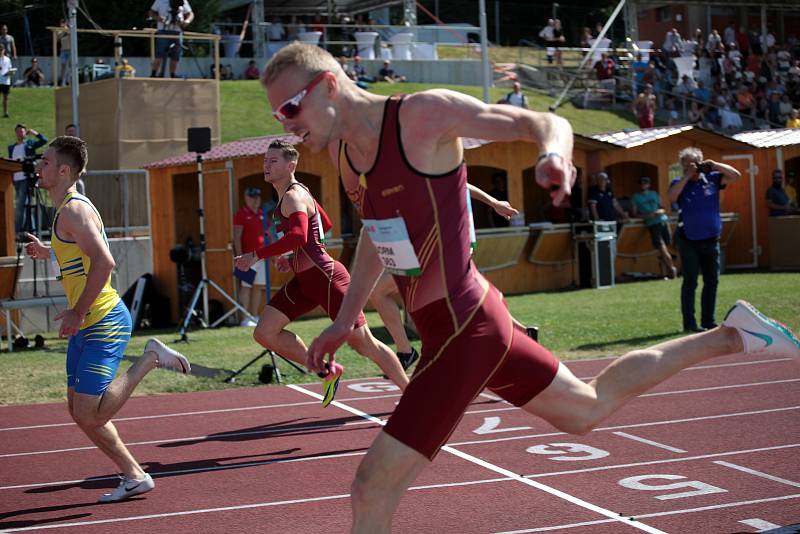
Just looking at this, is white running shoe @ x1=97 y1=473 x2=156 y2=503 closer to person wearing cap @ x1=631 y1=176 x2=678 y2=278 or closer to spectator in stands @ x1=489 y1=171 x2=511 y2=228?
spectator in stands @ x1=489 y1=171 x2=511 y2=228

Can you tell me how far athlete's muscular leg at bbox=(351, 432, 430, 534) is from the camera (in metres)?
3.95

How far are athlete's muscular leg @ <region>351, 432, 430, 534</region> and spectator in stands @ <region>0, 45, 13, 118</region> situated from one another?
30483 mm

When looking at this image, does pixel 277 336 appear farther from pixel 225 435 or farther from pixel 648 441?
pixel 648 441

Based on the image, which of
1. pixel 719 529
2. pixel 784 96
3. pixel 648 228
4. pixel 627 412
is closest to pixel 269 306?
pixel 627 412

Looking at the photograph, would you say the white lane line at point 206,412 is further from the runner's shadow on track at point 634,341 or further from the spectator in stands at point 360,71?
the spectator in stands at point 360,71

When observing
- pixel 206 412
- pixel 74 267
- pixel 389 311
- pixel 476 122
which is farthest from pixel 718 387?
pixel 476 122

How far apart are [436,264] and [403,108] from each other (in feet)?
2.07

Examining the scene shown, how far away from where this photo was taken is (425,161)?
413cm

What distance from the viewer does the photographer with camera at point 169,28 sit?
24219 millimetres

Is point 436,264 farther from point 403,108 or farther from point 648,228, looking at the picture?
point 648,228

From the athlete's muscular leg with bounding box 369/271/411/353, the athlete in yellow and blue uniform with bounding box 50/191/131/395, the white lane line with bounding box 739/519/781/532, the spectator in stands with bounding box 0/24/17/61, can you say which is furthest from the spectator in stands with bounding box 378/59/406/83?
the white lane line with bounding box 739/519/781/532

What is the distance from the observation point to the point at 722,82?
3959cm

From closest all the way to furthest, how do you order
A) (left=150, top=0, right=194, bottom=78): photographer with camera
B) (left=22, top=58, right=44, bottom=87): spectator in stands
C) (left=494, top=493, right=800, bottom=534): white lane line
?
(left=494, top=493, right=800, bottom=534): white lane line
(left=150, top=0, right=194, bottom=78): photographer with camera
(left=22, top=58, right=44, bottom=87): spectator in stands

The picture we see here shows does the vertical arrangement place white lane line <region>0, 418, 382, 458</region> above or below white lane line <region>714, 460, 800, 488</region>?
below
